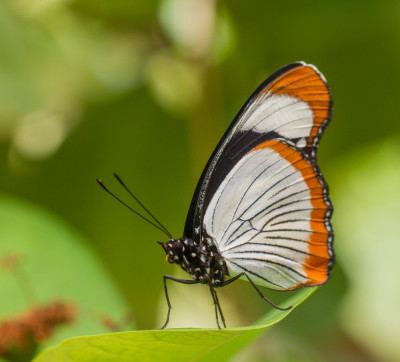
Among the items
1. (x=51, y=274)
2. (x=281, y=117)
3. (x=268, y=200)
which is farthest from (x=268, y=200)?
(x=51, y=274)

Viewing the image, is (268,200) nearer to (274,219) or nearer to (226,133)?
(274,219)

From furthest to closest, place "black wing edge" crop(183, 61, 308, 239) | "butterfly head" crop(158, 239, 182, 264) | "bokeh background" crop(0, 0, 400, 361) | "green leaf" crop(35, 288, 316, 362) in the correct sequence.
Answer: "bokeh background" crop(0, 0, 400, 361), "butterfly head" crop(158, 239, 182, 264), "black wing edge" crop(183, 61, 308, 239), "green leaf" crop(35, 288, 316, 362)

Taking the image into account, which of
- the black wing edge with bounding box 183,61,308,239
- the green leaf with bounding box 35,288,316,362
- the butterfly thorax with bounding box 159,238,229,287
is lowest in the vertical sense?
the green leaf with bounding box 35,288,316,362

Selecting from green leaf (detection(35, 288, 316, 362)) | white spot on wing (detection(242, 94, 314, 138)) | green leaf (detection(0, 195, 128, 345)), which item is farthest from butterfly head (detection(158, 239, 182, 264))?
green leaf (detection(35, 288, 316, 362))

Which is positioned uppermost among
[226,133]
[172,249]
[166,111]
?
[166,111]

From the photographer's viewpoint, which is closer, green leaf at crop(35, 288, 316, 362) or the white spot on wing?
green leaf at crop(35, 288, 316, 362)

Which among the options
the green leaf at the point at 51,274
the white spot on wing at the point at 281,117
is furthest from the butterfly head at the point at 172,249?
the white spot on wing at the point at 281,117

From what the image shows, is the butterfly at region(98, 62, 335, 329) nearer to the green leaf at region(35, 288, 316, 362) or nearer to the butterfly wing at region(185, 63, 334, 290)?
the butterfly wing at region(185, 63, 334, 290)
